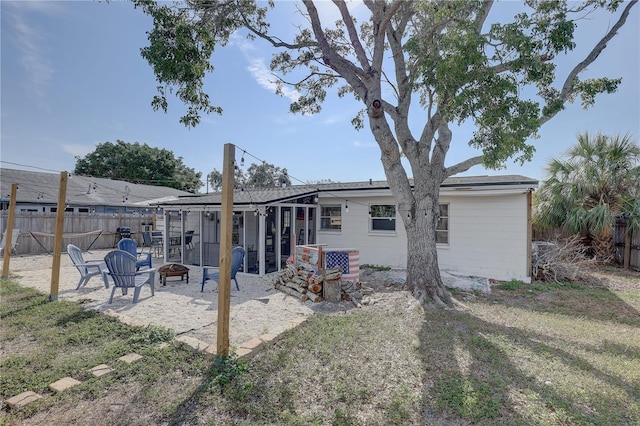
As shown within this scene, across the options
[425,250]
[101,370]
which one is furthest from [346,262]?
A: [101,370]

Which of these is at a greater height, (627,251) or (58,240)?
(58,240)

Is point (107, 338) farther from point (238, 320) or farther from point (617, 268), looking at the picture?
point (617, 268)

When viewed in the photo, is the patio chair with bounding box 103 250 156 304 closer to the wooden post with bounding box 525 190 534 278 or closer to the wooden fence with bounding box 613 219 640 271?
the wooden post with bounding box 525 190 534 278

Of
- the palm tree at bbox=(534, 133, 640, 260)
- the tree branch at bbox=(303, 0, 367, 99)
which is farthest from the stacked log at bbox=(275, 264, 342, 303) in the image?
the palm tree at bbox=(534, 133, 640, 260)

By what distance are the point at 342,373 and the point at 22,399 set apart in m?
3.07

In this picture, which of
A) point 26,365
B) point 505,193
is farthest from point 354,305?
point 505,193

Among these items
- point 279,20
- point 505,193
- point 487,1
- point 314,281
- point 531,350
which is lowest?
point 531,350

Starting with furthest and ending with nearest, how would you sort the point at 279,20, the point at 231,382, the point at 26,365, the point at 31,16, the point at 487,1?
1. the point at 279,20
2. the point at 31,16
3. the point at 487,1
4. the point at 26,365
5. the point at 231,382

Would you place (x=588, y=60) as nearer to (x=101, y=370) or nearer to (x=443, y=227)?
(x=443, y=227)

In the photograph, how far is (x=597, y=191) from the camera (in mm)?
10570

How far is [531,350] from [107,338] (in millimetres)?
5947

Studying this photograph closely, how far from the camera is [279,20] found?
27.6 ft

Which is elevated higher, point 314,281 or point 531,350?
Answer: point 314,281

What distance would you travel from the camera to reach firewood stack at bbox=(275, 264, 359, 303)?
6586 millimetres
